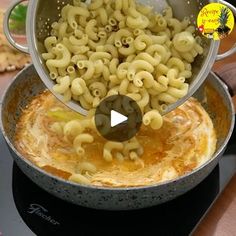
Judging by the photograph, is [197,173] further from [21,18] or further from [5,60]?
[21,18]

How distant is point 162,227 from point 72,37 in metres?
0.43

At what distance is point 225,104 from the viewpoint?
1.07m

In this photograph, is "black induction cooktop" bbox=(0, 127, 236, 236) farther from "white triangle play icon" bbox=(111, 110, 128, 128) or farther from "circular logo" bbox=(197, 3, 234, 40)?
"circular logo" bbox=(197, 3, 234, 40)

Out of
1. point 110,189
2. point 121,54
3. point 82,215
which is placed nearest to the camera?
point 110,189

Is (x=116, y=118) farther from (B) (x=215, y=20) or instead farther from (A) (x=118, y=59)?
(B) (x=215, y=20)

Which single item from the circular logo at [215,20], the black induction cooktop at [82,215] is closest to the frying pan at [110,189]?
the black induction cooktop at [82,215]

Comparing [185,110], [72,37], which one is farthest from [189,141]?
[72,37]

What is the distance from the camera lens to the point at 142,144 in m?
1.04

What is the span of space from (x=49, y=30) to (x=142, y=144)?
326 millimetres

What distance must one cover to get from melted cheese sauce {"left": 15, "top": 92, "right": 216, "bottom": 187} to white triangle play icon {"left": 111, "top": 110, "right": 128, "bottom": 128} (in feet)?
0.19
